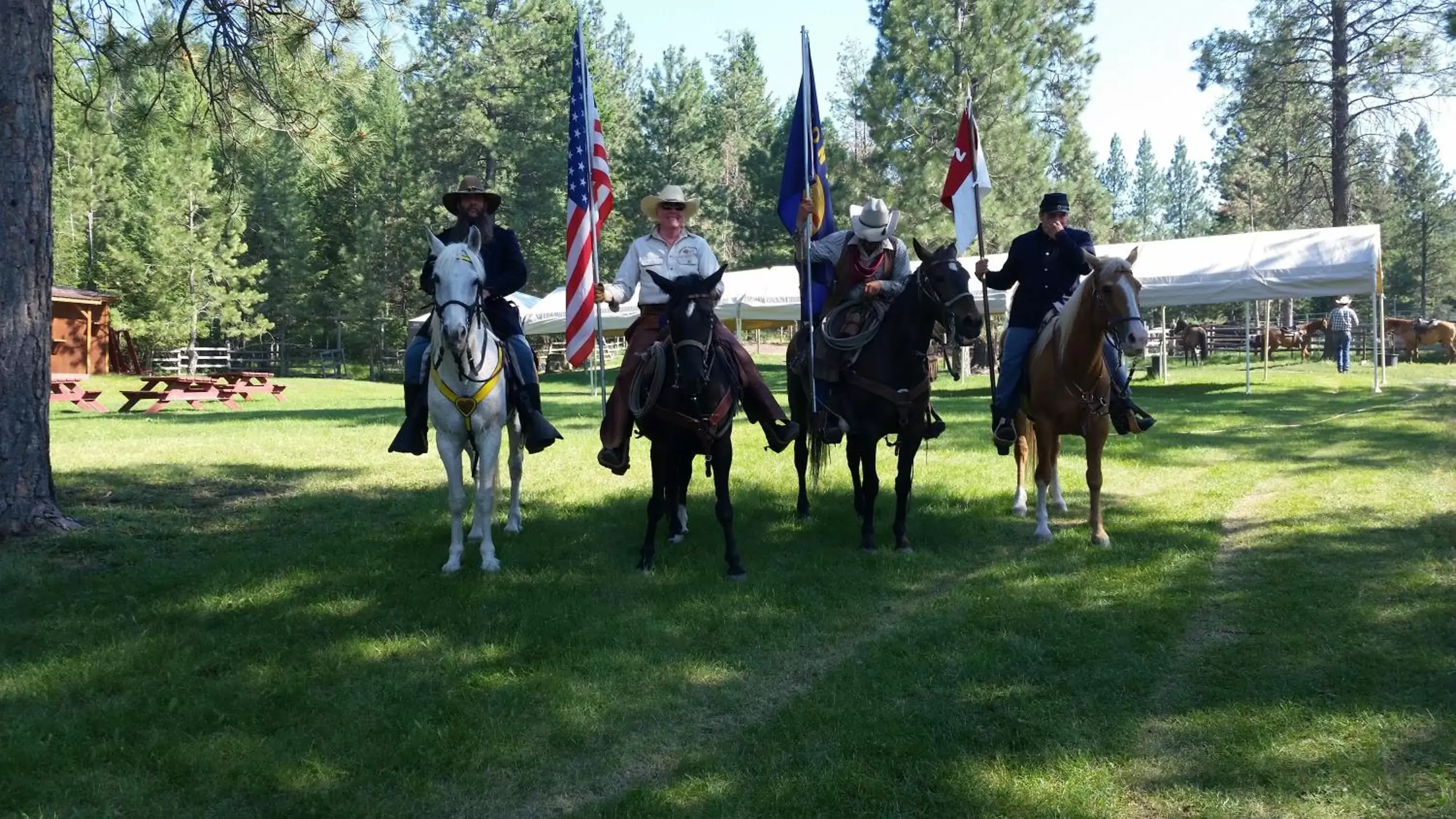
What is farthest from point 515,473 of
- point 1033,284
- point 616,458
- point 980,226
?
point 1033,284

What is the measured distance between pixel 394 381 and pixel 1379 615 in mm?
49348

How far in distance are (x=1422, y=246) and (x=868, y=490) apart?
65.0m

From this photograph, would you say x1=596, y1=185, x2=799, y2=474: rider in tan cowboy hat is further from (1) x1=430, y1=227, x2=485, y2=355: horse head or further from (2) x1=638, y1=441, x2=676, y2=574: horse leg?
(1) x1=430, y1=227, x2=485, y2=355: horse head

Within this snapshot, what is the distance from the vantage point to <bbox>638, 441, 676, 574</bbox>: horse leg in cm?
751

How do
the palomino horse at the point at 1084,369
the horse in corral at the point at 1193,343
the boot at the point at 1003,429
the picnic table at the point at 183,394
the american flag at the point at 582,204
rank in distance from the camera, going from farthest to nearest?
1. the horse in corral at the point at 1193,343
2. the picnic table at the point at 183,394
3. the american flag at the point at 582,204
4. the boot at the point at 1003,429
5. the palomino horse at the point at 1084,369

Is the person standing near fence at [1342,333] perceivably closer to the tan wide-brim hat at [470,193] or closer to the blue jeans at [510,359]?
the blue jeans at [510,359]

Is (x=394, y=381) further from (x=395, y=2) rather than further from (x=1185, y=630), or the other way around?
(x=1185, y=630)

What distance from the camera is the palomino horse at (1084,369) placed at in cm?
745

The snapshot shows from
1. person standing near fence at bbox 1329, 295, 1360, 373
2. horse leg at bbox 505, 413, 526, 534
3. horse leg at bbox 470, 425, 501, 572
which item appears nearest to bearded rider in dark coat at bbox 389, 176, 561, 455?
horse leg at bbox 470, 425, 501, 572

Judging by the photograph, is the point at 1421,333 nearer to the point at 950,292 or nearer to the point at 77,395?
the point at 950,292

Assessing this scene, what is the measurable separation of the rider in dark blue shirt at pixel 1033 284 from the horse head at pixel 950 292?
912mm

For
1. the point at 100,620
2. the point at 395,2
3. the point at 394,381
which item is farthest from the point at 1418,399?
the point at 394,381

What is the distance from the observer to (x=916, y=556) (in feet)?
26.0

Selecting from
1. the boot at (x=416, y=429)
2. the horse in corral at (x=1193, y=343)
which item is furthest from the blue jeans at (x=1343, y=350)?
the boot at (x=416, y=429)
